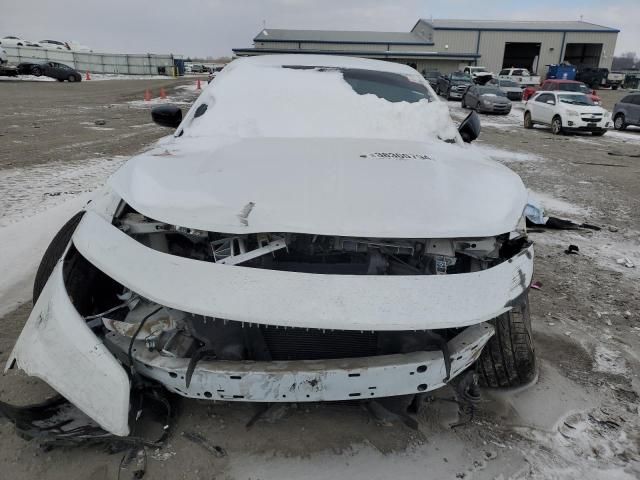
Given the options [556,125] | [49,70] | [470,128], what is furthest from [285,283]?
[49,70]

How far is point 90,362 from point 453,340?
1.47 meters

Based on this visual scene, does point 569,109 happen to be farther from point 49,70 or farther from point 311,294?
point 49,70

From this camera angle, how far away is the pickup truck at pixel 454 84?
28281mm

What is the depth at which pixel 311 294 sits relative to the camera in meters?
1.82

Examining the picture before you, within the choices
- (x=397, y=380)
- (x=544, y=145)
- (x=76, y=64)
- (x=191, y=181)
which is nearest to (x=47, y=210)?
(x=191, y=181)

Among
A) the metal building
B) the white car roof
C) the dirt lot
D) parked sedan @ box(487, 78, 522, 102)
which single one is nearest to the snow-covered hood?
the dirt lot

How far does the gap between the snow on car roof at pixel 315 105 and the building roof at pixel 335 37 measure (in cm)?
4591

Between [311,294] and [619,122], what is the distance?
1910cm

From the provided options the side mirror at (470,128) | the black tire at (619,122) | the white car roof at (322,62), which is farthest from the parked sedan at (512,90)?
the side mirror at (470,128)

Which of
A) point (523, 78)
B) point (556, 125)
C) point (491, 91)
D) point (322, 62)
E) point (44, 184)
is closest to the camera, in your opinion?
point (322, 62)

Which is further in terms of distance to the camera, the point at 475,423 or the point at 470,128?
the point at 470,128

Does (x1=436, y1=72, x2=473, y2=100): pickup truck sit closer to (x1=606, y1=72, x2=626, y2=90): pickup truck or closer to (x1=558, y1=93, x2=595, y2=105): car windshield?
(x1=558, y1=93, x2=595, y2=105): car windshield

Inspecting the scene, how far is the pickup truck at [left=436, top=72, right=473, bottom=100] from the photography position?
28281mm

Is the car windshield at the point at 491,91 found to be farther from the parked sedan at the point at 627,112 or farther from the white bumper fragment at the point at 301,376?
the white bumper fragment at the point at 301,376
